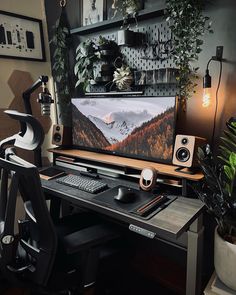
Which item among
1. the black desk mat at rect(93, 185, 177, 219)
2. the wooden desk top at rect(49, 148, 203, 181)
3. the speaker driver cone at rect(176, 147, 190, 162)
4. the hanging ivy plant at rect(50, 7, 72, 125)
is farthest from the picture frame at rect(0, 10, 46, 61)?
the speaker driver cone at rect(176, 147, 190, 162)

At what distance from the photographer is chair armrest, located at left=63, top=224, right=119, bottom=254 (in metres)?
1.11

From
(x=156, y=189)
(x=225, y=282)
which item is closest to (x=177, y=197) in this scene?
(x=156, y=189)

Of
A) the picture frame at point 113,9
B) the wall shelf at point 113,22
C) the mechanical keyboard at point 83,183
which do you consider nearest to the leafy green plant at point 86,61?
the wall shelf at point 113,22

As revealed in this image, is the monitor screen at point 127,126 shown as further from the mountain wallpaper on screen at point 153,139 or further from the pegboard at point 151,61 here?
the pegboard at point 151,61

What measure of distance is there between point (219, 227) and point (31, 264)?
93cm

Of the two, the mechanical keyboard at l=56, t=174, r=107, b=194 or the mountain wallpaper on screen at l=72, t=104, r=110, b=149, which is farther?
the mountain wallpaper on screen at l=72, t=104, r=110, b=149

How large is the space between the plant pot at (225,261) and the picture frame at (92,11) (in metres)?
1.71

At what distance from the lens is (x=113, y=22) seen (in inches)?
70.4

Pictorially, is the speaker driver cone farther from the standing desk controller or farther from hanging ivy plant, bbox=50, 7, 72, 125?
hanging ivy plant, bbox=50, 7, 72, 125

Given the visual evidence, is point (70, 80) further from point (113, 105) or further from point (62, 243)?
point (62, 243)

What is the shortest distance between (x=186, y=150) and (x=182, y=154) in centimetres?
4

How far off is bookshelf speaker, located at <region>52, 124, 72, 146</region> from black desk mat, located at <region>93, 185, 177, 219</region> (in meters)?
0.77

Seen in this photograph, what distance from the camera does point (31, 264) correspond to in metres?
1.19

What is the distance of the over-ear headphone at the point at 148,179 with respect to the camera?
1426mm
